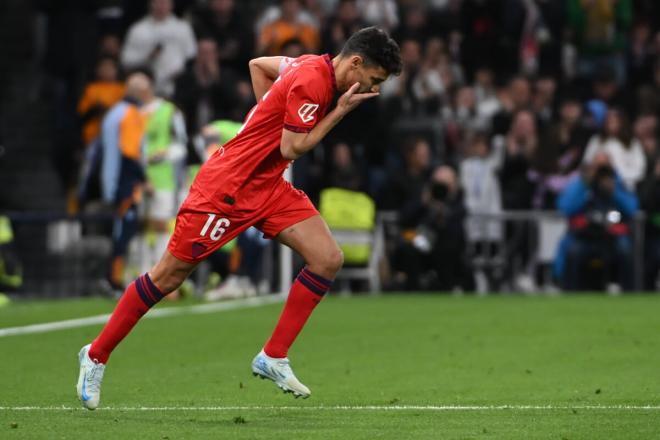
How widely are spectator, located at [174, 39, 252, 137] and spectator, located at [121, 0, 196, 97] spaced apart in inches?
13.0

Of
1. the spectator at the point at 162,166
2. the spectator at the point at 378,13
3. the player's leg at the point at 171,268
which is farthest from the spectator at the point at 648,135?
the player's leg at the point at 171,268

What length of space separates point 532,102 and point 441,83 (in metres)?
1.35

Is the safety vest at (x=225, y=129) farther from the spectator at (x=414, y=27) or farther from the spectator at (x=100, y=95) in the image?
the spectator at (x=414, y=27)

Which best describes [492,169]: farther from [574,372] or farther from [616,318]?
[574,372]

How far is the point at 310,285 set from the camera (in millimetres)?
10516

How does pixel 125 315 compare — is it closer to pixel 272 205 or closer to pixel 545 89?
pixel 272 205

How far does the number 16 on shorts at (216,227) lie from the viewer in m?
10.3

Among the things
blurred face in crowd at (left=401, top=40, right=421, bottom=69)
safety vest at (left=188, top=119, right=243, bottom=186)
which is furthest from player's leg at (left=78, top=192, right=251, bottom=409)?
blurred face in crowd at (left=401, top=40, right=421, bottom=69)

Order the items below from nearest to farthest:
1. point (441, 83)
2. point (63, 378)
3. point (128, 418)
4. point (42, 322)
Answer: point (128, 418)
point (63, 378)
point (42, 322)
point (441, 83)

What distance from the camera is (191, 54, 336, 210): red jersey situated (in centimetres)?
1030

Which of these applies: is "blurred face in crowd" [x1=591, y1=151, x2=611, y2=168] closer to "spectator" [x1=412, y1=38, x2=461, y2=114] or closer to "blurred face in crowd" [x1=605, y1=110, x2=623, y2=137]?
"blurred face in crowd" [x1=605, y1=110, x2=623, y2=137]

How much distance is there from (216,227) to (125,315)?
727mm

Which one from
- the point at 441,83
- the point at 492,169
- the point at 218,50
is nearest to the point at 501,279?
the point at 492,169

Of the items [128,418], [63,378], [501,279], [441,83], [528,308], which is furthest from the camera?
[441,83]
